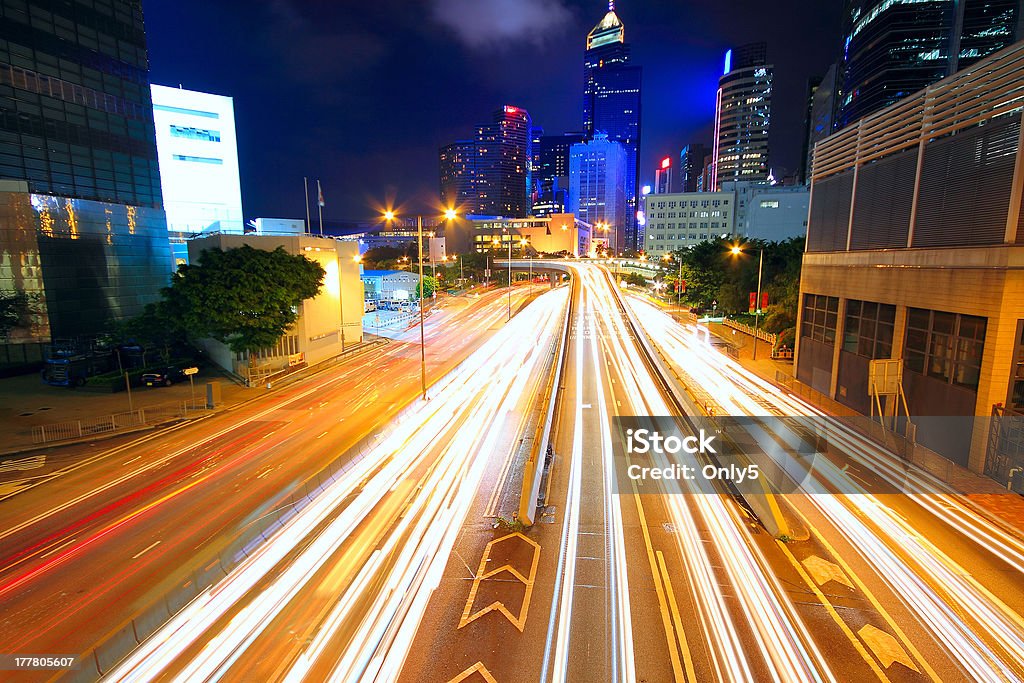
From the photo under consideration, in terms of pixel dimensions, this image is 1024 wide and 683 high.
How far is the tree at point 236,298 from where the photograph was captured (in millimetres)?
29156

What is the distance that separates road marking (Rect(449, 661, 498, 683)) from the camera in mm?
8570

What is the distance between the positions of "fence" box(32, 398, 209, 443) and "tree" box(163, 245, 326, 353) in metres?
4.92

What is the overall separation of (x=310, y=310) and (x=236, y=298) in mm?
7455

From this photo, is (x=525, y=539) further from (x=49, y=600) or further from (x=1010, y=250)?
(x=1010, y=250)

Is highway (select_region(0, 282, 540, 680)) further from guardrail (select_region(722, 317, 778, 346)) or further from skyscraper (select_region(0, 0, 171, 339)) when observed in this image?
guardrail (select_region(722, 317, 778, 346))

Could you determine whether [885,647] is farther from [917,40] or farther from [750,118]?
[750,118]

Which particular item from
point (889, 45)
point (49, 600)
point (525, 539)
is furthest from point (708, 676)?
point (889, 45)

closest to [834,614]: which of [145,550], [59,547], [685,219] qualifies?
[145,550]

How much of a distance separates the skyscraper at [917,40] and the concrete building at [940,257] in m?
95.2

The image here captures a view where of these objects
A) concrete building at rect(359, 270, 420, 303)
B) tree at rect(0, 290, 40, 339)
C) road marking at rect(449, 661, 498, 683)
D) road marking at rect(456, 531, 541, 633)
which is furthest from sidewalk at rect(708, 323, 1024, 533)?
concrete building at rect(359, 270, 420, 303)

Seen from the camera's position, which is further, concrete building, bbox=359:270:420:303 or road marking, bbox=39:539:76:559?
concrete building, bbox=359:270:420:303

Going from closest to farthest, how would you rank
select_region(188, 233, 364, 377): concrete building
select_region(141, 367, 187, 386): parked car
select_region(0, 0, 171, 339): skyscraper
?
select_region(141, 367, 187, 386): parked car, select_region(188, 233, 364, 377): concrete building, select_region(0, 0, 171, 339): skyscraper

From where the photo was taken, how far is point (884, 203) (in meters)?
22.9

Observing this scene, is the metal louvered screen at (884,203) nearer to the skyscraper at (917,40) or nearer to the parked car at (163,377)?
the parked car at (163,377)
